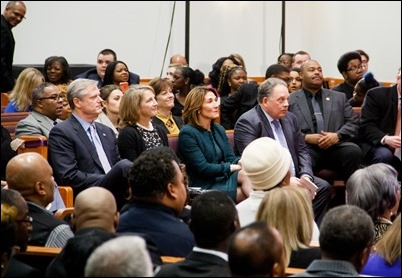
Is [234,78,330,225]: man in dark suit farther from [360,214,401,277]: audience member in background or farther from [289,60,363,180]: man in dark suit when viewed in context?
[360,214,401,277]: audience member in background

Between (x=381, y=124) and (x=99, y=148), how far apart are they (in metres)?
2.34

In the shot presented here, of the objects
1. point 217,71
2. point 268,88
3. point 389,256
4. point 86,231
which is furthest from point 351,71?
point 86,231

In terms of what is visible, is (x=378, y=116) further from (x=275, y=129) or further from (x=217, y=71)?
(x=217, y=71)

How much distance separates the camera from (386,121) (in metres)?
7.02

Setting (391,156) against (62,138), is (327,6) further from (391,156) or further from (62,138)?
(62,138)

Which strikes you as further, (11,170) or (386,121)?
(386,121)

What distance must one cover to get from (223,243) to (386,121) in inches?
156

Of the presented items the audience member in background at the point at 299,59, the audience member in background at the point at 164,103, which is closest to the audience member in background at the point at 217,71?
the audience member in background at the point at 299,59

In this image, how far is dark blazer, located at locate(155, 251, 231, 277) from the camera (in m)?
3.18

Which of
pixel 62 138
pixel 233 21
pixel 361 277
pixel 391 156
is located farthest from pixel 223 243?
pixel 233 21

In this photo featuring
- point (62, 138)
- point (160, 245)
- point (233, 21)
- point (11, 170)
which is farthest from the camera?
point (233, 21)

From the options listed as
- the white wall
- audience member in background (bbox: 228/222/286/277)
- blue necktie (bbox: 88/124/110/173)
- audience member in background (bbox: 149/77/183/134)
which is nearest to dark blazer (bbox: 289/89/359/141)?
audience member in background (bbox: 149/77/183/134)

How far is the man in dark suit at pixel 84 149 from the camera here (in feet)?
18.2

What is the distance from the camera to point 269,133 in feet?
21.0
